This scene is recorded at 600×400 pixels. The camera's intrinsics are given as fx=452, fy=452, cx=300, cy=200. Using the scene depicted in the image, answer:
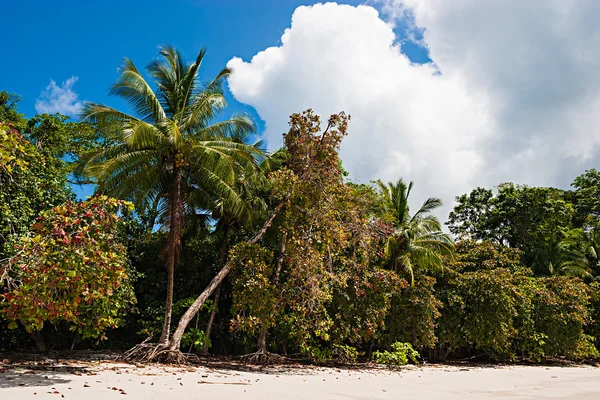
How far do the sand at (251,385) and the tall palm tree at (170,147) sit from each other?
2.92m

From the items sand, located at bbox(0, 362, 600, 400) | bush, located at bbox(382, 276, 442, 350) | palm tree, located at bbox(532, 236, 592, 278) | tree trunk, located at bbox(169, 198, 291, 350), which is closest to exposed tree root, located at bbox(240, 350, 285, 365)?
sand, located at bbox(0, 362, 600, 400)

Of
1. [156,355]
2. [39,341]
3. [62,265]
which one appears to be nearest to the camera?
[62,265]

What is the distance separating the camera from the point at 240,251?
42.3 ft

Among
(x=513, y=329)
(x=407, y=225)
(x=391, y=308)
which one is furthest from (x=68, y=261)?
(x=513, y=329)

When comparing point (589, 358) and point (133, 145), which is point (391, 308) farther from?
point (589, 358)

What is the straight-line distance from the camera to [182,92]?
1366 centimetres

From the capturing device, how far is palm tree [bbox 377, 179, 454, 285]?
16000 millimetres

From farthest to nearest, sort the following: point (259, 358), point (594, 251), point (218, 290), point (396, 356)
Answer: point (594, 251), point (396, 356), point (218, 290), point (259, 358)

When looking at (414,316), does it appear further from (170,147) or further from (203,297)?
(170,147)

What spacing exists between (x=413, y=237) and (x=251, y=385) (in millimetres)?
9692

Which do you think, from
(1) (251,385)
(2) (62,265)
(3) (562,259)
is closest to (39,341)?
(2) (62,265)

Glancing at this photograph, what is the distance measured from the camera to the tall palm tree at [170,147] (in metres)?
11.9

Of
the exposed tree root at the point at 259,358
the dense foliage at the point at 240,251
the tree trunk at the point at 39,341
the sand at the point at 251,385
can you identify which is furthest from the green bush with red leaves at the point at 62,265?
the exposed tree root at the point at 259,358

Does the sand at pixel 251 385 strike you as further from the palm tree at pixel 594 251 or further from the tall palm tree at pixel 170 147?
the palm tree at pixel 594 251
